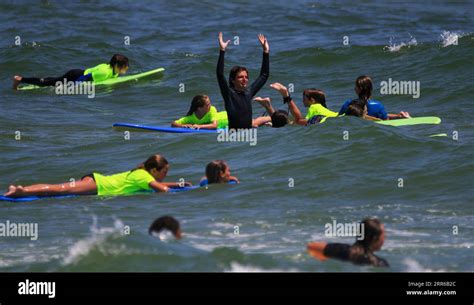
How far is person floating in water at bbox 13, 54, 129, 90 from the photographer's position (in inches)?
886

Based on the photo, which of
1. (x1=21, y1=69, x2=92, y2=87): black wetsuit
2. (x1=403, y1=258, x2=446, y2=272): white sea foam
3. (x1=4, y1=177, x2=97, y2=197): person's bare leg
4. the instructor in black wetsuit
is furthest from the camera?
(x1=21, y1=69, x2=92, y2=87): black wetsuit

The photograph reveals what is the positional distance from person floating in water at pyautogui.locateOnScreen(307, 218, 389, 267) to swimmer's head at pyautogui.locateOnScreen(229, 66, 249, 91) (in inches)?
247

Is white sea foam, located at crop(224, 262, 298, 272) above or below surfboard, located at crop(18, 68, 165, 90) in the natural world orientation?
below

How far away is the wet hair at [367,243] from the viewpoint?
987cm

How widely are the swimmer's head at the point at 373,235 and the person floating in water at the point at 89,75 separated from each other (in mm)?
13735

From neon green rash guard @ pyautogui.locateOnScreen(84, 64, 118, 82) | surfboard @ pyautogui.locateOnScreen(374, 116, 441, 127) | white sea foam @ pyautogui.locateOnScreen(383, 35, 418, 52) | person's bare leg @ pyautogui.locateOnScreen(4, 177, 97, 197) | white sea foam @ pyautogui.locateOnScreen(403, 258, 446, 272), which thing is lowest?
white sea foam @ pyautogui.locateOnScreen(403, 258, 446, 272)

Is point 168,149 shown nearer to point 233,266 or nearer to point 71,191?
point 71,191

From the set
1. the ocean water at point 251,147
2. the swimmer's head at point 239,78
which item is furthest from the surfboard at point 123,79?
→ the swimmer's head at point 239,78

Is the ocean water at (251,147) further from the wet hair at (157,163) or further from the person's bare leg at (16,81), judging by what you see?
the wet hair at (157,163)

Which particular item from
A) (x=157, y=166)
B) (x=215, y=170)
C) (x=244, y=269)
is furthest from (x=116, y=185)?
(x=244, y=269)

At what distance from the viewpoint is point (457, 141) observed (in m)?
16.5

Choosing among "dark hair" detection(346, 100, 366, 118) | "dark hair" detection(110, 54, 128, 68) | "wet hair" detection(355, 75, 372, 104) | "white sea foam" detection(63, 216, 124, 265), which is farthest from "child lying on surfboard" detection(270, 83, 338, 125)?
"dark hair" detection(110, 54, 128, 68)

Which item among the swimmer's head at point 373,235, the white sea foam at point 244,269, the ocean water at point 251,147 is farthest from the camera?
the ocean water at point 251,147

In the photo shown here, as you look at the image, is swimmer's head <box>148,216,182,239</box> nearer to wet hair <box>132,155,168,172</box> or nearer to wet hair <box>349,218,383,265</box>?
wet hair <box>349,218,383,265</box>
